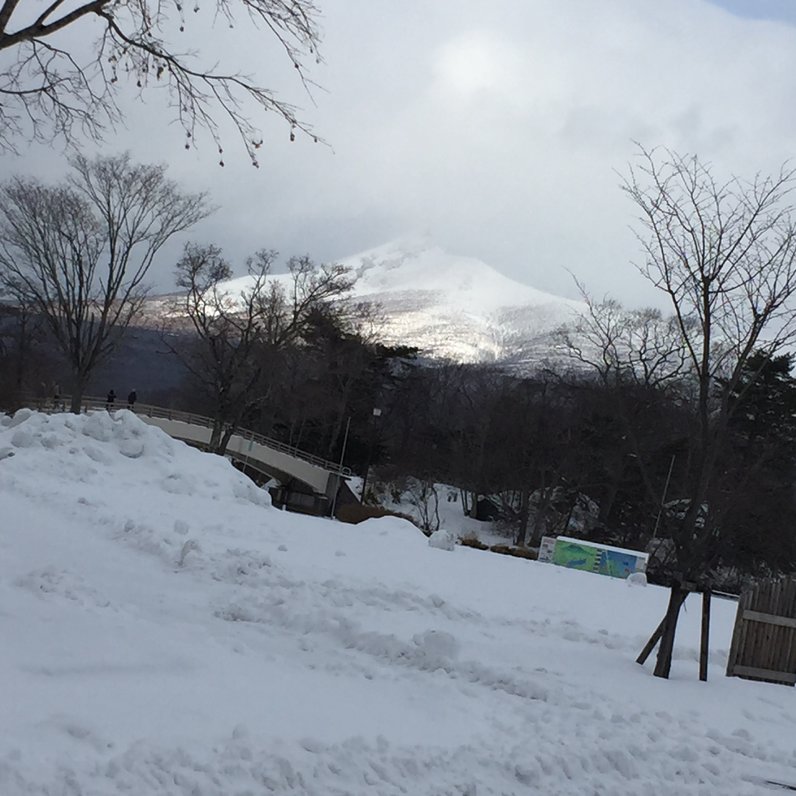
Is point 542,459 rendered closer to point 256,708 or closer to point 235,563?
point 235,563

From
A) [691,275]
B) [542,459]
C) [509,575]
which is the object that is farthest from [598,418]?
[691,275]

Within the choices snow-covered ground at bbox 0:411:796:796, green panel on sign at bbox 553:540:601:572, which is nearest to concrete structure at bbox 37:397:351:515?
green panel on sign at bbox 553:540:601:572

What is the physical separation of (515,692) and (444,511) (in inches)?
1769

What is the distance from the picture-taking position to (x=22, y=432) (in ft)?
59.2

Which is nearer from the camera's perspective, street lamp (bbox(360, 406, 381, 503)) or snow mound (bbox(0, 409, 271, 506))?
snow mound (bbox(0, 409, 271, 506))

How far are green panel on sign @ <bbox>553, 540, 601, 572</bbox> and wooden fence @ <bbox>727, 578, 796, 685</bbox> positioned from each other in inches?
523

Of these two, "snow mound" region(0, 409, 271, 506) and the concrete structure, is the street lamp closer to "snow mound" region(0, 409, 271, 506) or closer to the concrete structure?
the concrete structure

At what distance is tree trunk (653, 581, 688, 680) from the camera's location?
841 centimetres

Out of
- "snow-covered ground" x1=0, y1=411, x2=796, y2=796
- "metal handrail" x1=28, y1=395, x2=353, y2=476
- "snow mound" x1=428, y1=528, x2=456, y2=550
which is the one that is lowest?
"snow-covered ground" x1=0, y1=411, x2=796, y2=796

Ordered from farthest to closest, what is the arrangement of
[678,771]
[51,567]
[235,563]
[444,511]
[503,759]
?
[444,511], [235,563], [51,567], [678,771], [503,759]

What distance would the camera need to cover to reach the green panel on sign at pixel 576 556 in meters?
22.6

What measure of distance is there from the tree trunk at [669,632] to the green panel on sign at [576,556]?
1426 centimetres

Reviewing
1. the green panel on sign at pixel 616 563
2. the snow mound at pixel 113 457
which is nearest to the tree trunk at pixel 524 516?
the green panel on sign at pixel 616 563

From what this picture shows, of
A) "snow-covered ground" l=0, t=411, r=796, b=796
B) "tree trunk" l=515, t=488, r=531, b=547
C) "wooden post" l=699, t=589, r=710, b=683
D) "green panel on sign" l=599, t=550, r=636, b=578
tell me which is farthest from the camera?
"tree trunk" l=515, t=488, r=531, b=547
